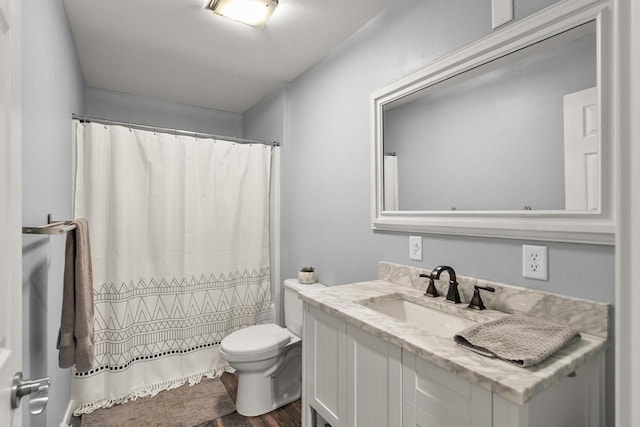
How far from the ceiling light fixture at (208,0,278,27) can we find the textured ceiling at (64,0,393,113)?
0.06 m

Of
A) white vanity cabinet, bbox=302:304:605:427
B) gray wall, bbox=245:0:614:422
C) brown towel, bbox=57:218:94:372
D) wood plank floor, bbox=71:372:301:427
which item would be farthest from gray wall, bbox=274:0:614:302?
brown towel, bbox=57:218:94:372

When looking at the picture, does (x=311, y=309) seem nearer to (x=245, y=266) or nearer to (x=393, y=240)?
(x=393, y=240)

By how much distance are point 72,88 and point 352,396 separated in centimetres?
247

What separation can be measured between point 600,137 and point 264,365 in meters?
1.98

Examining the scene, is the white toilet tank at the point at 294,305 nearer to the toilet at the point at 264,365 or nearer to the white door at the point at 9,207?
the toilet at the point at 264,365

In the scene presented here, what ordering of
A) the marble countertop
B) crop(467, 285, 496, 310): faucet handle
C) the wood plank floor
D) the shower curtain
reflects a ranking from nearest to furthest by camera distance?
the marble countertop, crop(467, 285, 496, 310): faucet handle, the wood plank floor, the shower curtain

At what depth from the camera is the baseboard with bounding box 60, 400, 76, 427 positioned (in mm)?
1739

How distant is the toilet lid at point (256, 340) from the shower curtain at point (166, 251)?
538mm

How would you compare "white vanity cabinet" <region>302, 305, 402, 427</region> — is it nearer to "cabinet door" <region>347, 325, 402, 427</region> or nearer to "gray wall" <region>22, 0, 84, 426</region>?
"cabinet door" <region>347, 325, 402, 427</region>

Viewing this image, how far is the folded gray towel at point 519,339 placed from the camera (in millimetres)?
822

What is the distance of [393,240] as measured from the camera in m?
1.74

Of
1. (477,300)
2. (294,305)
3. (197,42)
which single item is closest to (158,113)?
(197,42)

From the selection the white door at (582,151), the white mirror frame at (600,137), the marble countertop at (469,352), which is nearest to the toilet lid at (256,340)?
the marble countertop at (469,352)

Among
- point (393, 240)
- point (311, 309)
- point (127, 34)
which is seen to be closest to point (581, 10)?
point (393, 240)
